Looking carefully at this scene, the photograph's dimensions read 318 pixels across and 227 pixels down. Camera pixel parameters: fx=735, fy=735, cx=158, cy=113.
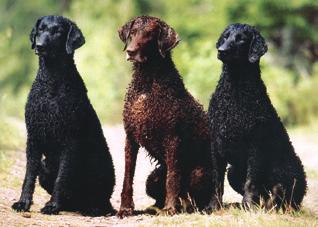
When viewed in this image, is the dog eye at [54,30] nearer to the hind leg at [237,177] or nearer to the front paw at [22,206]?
the front paw at [22,206]

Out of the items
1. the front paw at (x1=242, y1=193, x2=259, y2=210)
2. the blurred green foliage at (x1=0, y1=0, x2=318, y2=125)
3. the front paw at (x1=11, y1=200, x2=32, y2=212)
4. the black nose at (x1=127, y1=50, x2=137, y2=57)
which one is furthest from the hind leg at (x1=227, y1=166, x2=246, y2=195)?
the blurred green foliage at (x1=0, y1=0, x2=318, y2=125)

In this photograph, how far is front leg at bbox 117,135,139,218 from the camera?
7324 mm

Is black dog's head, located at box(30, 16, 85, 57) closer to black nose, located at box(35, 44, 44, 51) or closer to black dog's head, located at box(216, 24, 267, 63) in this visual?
black nose, located at box(35, 44, 44, 51)

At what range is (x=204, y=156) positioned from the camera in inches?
301

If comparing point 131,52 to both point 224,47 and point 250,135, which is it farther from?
point 250,135

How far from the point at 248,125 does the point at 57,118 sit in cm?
Result: 191

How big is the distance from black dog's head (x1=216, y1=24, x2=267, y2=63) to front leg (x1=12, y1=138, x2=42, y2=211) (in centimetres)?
206

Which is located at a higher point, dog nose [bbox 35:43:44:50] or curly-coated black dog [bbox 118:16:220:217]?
dog nose [bbox 35:43:44:50]

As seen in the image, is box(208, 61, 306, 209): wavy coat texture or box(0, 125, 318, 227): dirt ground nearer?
box(0, 125, 318, 227): dirt ground

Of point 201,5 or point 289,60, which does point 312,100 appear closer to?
point 289,60

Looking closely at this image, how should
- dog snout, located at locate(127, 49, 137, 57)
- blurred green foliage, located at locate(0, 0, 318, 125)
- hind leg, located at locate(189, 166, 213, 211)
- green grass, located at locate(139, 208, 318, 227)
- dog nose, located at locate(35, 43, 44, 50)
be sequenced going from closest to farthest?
green grass, located at locate(139, 208, 318, 227) → dog snout, located at locate(127, 49, 137, 57) → dog nose, located at locate(35, 43, 44, 50) → hind leg, located at locate(189, 166, 213, 211) → blurred green foliage, located at locate(0, 0, 318, 125)

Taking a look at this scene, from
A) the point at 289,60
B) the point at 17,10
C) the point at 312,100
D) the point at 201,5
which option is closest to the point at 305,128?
the point at 312,100

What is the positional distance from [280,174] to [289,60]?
19.5 m

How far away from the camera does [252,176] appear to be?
7355 mm
